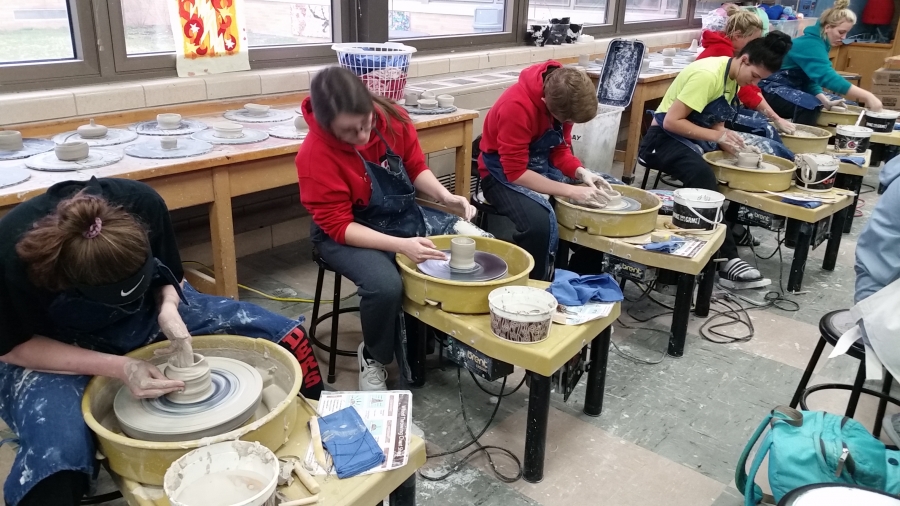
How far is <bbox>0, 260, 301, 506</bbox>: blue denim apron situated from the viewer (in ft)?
4.17

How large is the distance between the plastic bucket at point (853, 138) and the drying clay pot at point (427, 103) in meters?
2.60

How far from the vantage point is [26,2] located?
267 centimetres

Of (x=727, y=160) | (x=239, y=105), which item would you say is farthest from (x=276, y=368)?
(x=727, y=160)

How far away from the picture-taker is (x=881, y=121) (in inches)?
170

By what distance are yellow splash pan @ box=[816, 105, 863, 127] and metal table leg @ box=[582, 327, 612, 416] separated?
333 cm

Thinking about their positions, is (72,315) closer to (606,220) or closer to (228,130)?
(228,130)

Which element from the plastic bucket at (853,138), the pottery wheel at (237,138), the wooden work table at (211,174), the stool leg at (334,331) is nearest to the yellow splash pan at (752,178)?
the plastic bucket at (853,138)

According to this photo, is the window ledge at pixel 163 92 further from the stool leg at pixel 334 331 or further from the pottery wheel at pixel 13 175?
the stool leg at pixel 334 331

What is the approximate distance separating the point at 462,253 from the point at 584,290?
0.39 m

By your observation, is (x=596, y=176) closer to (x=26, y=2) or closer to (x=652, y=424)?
(x=652, y=424)

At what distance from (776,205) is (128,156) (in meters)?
2.75

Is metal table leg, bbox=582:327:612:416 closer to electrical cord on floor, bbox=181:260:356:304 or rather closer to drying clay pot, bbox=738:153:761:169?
electrical cord on floor, bbox=181:260:356:304

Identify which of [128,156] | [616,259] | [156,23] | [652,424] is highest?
[156,23]

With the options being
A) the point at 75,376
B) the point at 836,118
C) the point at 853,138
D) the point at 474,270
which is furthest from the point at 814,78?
the point at 75,376
